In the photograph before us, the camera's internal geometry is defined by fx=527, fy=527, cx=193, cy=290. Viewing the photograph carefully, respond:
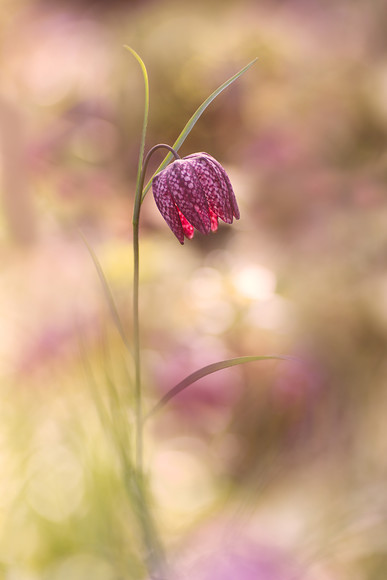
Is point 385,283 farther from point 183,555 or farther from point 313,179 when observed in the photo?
point 183,555

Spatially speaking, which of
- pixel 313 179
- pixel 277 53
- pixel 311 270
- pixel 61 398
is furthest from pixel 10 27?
pixel 61 398

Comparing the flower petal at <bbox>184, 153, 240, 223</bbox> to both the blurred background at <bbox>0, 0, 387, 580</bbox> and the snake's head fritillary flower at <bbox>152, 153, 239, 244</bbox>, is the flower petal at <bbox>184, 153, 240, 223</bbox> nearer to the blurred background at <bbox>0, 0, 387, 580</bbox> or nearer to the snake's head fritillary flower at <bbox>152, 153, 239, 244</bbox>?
the snake's head fritillary flower at <bbox>152, 153, 239, 244</bbox>

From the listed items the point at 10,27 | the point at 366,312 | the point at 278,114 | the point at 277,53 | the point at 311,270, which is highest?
the point at 10,27

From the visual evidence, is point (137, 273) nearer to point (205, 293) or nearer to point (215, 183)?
point (215, 183)

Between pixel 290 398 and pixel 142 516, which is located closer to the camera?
pixel 142 516

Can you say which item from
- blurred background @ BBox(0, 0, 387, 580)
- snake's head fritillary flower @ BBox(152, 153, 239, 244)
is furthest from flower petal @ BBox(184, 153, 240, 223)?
blurred background @ BBox(0, 0, 387, 580)

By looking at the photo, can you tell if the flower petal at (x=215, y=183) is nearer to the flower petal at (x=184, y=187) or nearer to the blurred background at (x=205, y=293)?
the flower petal at (x=184, y=187)

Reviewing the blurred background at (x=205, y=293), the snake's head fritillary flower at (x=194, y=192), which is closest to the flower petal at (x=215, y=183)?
the snake's head fritillary flower at (x=194, y=192)
